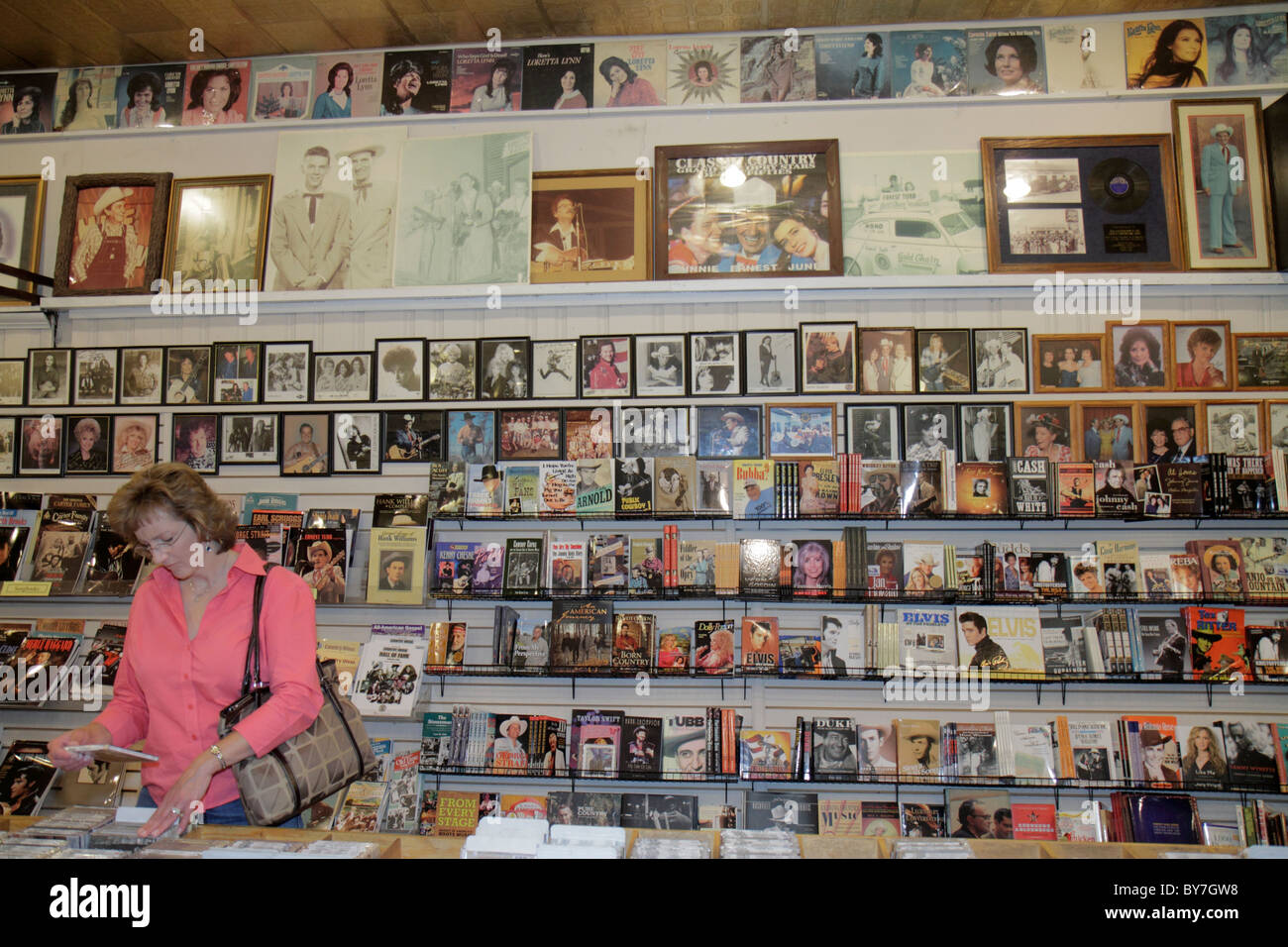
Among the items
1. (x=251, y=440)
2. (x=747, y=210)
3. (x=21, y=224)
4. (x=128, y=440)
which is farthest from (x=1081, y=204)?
(x=21, y=224)

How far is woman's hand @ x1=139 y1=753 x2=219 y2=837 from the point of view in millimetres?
1880

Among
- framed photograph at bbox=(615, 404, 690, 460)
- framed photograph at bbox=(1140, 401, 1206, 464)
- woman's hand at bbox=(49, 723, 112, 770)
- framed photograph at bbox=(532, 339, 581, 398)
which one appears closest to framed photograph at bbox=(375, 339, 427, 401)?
framed photograph at bbox=(532, 339, 581, 398)

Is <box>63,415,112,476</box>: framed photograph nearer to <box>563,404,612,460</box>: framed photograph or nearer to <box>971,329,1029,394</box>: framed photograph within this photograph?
<box>563,404,612,460</box>: framed photograph

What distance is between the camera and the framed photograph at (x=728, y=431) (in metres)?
4.14

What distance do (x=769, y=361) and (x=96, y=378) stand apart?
361 centimetres

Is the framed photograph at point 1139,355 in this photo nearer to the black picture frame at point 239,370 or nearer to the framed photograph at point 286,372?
the framed photograph at point 286,372

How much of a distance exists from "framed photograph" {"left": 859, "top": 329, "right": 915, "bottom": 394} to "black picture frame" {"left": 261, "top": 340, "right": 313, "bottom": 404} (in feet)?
9.39

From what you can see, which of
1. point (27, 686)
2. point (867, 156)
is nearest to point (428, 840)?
point (27, 686)

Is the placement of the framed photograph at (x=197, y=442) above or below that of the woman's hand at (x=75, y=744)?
above

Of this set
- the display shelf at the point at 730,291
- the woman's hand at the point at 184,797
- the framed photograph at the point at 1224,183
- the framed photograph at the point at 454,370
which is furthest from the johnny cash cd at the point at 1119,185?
the woman's hand at the point at 184,797

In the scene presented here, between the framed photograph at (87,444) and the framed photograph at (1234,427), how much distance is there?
5564 mm

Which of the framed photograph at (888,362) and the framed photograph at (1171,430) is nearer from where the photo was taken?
the framed photograph at (1171,430)

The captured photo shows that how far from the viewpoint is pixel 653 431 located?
13.8 ft

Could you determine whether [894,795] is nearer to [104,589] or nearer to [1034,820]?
[1034,820]
